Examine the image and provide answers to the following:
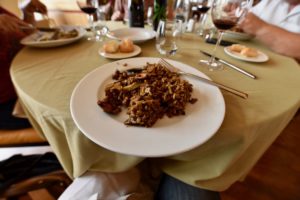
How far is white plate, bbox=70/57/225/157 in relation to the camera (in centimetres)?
38

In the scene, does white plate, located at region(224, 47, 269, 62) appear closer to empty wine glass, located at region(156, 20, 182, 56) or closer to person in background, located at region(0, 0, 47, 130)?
empty wine glass, located at region(156, 20, 182, 56)

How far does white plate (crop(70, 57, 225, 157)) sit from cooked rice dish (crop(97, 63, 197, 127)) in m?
0.02

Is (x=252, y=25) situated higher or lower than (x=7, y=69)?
higher

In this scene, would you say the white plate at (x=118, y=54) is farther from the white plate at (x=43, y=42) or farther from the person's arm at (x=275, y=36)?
the person's arm at (x=275, y=36)

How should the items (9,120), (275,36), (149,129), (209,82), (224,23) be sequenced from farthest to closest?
(275,36) → (9,120) → (224,23) → (209,82) → (149,129)

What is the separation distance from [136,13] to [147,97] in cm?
72

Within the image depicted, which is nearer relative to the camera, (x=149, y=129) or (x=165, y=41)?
(x=149, y=129)

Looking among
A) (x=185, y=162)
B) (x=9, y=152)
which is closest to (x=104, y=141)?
(x=185, y=162)

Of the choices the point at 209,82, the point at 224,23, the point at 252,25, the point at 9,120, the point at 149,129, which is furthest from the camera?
the point at 252,25

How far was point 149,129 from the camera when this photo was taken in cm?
42

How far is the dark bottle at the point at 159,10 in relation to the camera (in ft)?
3.02

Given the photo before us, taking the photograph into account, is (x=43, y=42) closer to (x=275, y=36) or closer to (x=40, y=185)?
(x=40, y=185)

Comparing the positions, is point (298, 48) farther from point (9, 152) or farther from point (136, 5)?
point (9, 152)

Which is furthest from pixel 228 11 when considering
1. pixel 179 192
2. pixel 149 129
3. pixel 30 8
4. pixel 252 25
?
pixel 30 8
